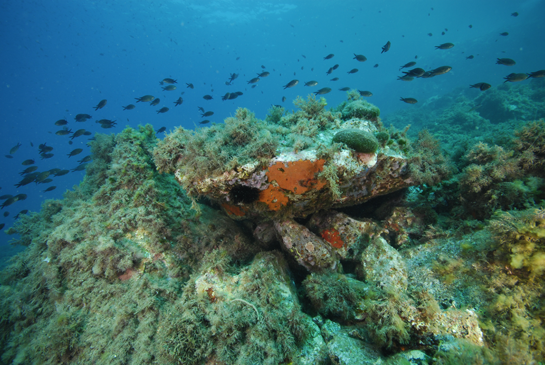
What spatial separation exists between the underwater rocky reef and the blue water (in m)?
35.1

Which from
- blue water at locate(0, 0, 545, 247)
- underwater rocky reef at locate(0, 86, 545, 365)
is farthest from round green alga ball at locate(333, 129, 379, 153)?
blue water at locate(0, 0, 545, 247)

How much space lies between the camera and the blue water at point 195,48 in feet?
157

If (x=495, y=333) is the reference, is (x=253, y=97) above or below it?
below

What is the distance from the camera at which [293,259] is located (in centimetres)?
479

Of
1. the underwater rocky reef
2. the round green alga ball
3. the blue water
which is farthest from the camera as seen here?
the blue water

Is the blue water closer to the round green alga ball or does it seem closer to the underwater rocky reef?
the underwater rocky reef

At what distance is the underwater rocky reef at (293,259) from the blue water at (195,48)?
115 feet

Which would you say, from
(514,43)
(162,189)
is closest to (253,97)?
(514,43)

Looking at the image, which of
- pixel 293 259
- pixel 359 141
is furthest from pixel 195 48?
pixel 293 259

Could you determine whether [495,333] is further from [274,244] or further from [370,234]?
[274,244]

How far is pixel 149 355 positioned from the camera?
3.16m

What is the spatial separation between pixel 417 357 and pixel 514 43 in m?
71.8

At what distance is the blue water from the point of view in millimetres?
47875

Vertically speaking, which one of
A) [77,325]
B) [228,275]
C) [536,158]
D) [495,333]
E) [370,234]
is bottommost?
[370,234]
